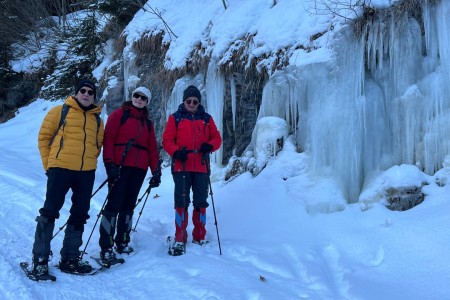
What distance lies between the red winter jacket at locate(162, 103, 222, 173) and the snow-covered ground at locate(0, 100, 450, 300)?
90 centimetres

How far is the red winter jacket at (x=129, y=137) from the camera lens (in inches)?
164

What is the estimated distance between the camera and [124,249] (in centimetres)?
438

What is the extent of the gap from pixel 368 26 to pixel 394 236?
2.83 metres

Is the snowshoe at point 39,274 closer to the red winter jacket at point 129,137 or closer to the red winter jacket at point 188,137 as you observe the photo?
the red winter jacket at point 129,137

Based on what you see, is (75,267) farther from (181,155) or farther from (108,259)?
(181,155)

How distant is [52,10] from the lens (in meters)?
20.6

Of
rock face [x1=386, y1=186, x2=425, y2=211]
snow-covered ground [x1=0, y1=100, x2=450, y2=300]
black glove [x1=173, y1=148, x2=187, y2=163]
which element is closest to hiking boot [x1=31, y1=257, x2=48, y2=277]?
snow-covered ground [x1=0, y1=100, x2=450, y2=300]

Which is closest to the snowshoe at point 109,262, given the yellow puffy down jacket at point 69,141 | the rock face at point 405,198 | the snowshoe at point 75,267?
the snowshoe at point 75,267

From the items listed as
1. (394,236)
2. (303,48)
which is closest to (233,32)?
(303,48)

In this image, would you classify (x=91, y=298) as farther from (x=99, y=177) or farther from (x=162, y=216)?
(x=99, y=177)

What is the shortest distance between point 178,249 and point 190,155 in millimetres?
994

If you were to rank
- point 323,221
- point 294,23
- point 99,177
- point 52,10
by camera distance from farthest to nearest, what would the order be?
point 52,10, point 99,177, point 294,23, point 323,221

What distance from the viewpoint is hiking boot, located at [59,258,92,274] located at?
3.70 meters

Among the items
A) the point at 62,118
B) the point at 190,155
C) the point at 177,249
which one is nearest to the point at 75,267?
the point at 177,249
